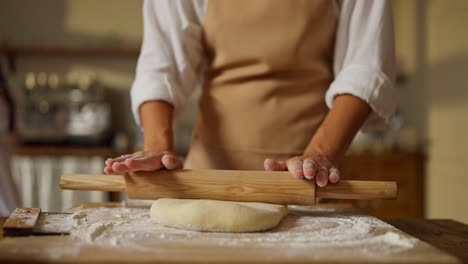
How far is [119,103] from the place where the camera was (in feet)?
11.9

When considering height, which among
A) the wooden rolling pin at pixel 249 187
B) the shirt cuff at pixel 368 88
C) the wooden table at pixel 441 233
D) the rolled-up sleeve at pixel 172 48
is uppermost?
the rolled-up sleeve at pixel 172 48

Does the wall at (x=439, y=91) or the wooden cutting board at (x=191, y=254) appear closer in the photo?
the wooden cutting board at (x=191, y=254)

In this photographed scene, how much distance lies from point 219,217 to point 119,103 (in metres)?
3.03

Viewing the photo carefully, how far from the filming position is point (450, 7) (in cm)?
272

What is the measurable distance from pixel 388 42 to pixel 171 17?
17.2 inches

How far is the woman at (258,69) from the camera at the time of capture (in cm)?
104

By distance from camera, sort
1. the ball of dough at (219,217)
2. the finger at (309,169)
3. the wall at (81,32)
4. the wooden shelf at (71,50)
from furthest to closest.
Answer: the wall at (81,32)
the wooden shelf at (71,50)
the finger at (309,169)
the ball of dough at (219,217)

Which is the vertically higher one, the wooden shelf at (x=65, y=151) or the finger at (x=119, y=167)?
the finger at (x=119, y=167)

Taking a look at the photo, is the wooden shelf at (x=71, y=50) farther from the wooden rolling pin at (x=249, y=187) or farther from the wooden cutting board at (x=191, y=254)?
the wooden cutting board at (x=191, y=254)

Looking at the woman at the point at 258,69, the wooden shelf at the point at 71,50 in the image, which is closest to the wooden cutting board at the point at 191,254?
the woman at the point at 258,69

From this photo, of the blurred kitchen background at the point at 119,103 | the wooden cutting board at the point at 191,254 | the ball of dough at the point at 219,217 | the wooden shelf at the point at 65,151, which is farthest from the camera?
the wooden shelf at the point at 65,151

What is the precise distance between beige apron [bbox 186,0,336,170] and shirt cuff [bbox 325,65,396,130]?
8 centimetres

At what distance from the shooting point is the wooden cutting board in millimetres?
514

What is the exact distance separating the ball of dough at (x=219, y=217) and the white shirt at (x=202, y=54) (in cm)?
35
